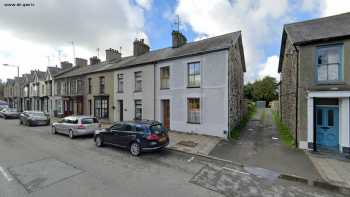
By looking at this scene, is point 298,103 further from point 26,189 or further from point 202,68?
point 26,189

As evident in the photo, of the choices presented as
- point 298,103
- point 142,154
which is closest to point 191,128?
point 142,154

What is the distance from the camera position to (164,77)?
47.2ft

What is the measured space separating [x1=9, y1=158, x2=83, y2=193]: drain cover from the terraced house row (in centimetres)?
822

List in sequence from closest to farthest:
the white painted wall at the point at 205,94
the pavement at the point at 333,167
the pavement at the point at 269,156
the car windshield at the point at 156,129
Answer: the pavement at the point at 333,167
the pavement at the point at 269,156
the car windshield at the point at 156,129
the white painted wall at the point at 205,94

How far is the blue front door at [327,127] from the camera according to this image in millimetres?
8367

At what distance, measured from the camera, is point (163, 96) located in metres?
14.1

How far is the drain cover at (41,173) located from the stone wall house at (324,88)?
34.4 feet

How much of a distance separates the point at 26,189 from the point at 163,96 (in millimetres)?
10222

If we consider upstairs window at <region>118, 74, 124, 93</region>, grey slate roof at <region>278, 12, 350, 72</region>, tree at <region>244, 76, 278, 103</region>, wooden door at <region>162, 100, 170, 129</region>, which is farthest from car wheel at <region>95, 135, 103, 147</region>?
tree at <region>244, 76, 278, 103</region>

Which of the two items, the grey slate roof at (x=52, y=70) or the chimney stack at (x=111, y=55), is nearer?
the chimney stack at (x=111, y=55)

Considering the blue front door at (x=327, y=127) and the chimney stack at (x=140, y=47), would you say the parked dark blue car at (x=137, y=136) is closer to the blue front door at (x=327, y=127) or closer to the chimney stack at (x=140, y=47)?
the blue front door at (x=327, y=127)

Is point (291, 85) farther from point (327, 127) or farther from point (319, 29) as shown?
point (327, 127)

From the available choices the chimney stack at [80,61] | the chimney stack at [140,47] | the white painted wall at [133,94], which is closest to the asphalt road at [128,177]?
the white painted wall at [133,94]

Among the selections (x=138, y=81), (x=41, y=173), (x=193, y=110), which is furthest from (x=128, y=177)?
(x=138, y=81)
